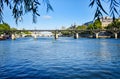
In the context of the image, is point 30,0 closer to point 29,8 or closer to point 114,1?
point 29,8

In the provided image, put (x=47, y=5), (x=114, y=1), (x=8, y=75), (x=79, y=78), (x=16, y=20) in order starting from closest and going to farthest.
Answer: (x=114, y=1) → (x=47, y=5) → (x=16, y=20) → (x=79, y=78) → (x=8, y=75)

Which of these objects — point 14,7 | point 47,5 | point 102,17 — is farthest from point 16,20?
point 102,17

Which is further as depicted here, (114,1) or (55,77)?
(55,77)

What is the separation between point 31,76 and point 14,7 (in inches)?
634

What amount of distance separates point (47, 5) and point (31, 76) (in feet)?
54.1

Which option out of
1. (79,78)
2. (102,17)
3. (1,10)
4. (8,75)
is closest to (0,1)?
(1,10)

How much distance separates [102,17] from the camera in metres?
4.84

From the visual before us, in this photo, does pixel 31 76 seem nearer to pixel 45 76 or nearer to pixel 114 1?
pixel 45 76

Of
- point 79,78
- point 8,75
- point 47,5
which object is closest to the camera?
point 47,5

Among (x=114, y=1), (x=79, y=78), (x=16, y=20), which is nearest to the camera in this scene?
(x=114, y=1)

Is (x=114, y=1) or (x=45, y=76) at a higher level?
(x=114, y=1)

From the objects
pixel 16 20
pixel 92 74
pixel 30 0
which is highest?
pixel 30 0

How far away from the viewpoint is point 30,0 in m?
5.14

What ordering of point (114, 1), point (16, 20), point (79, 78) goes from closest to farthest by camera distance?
1. point (114, 1)
2. point (16, 20)
3. point (79, 78)
